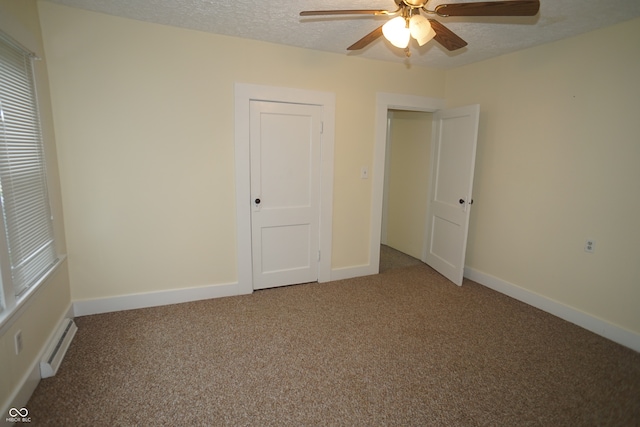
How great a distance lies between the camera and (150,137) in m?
2.68

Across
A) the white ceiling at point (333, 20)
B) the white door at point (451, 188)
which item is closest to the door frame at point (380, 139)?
Result: the white door at point (451, 188)

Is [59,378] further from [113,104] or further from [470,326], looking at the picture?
[470,326]

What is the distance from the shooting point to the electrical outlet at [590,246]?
259 centimetres

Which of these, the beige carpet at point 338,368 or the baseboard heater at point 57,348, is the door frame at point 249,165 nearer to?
the beige carpet at point 338,368

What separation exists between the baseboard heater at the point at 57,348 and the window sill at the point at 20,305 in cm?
39

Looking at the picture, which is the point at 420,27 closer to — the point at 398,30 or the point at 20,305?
the point at 398,30

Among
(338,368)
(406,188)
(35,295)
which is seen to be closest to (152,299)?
(35,295)

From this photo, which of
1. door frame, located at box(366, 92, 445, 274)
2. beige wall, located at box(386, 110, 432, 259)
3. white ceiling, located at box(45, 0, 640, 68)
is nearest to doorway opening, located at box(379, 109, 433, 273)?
beige wall, located at box(386, 110, 432, 259)

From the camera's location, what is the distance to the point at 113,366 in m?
2.09

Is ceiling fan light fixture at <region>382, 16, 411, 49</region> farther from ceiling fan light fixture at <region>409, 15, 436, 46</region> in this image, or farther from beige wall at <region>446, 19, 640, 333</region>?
beige wall at <region>446, 19, 640, 333</region>

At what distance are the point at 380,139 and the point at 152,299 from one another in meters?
2.90

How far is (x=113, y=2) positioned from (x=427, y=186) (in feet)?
12.1

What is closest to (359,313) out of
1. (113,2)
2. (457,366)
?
(457,366)

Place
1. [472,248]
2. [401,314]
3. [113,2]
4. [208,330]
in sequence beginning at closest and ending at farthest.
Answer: [113,2] → [208,330] → [401,314] → [472,248]
